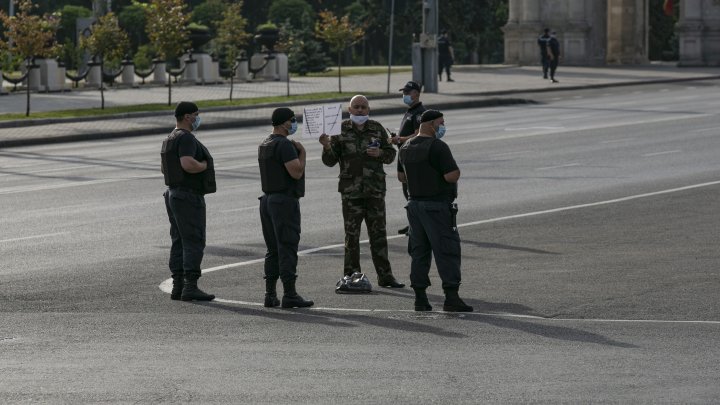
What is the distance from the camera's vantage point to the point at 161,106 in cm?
4444

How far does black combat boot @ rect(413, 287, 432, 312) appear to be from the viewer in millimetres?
13992

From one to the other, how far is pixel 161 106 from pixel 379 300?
30.3 meters

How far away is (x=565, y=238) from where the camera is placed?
19.0m

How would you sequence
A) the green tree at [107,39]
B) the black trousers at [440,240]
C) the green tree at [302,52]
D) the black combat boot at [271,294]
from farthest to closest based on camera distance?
the green tree at [302,52]
the green tree at [107,39]
the black combat boot at [271,294]
the black trousers at [440,240]

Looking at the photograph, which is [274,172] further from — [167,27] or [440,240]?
[167,27]

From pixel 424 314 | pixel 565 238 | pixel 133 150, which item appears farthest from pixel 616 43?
pixel 424 314

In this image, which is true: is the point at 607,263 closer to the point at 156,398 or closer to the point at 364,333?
the point at 364,333

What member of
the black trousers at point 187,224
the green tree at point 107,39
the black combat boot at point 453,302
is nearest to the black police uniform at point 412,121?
the black trousers at point 187,224

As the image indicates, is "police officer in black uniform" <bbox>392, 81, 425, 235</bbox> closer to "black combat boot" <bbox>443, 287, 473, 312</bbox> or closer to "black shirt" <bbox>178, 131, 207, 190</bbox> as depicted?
"black shirt" <bbox>178, 131, 207, 190</bbox>

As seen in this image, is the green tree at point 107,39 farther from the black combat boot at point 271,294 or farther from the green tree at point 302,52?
the black combat boot at point 271,294

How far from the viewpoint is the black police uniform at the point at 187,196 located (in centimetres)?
1477

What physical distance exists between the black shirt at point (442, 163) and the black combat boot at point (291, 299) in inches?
54.5

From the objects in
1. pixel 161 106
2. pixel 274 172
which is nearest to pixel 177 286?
pixel 274 172

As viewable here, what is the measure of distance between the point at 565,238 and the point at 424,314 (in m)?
5.53
